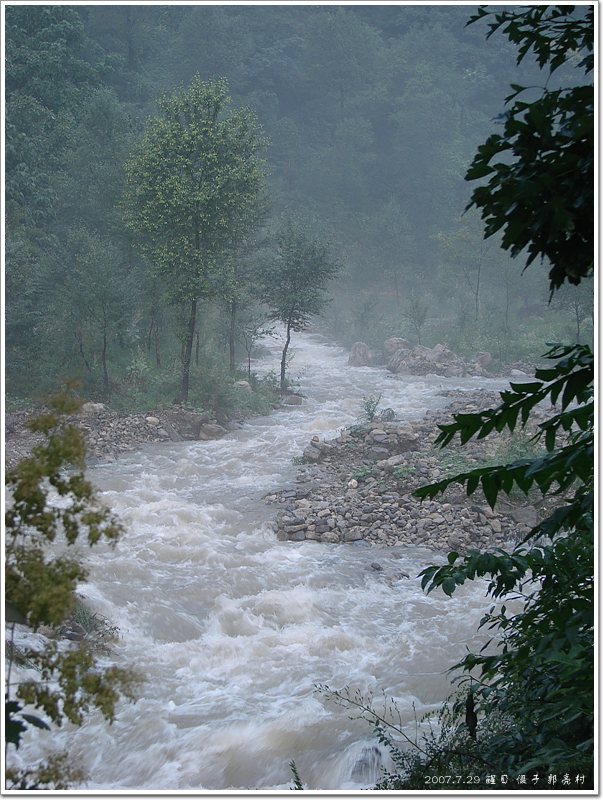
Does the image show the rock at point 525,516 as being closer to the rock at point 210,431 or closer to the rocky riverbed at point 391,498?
the rocky riverbed at point 391,498

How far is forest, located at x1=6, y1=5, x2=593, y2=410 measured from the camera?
6.94m

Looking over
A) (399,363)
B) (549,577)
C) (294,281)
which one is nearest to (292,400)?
(294,281)

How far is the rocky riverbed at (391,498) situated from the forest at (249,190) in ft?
5.93

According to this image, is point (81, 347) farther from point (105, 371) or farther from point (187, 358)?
point (187, 358)

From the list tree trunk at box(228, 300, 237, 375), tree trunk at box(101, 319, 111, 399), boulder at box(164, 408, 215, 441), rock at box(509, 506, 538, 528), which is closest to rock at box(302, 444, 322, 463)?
boulder at box(164, 408, 215, 441)

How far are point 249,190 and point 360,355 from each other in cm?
416

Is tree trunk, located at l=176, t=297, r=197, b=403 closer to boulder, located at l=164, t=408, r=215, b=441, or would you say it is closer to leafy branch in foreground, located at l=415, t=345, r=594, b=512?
boulder, located at l=164, t=408, r=215, b=441

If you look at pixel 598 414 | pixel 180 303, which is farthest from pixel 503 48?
pixel 598 414

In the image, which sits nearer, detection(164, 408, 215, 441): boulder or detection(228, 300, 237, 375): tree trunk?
detection(164, 408, 215, 441): boulder

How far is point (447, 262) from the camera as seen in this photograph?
1781cm

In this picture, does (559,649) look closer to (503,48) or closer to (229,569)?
(229,569)

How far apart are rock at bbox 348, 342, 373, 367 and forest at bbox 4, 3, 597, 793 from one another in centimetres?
33

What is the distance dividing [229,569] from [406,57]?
14912 mm

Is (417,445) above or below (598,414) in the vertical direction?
below
